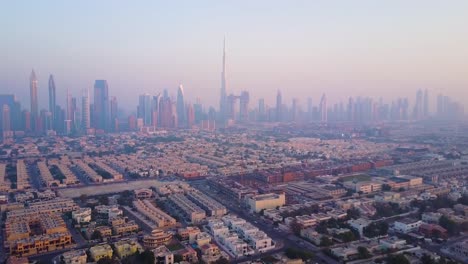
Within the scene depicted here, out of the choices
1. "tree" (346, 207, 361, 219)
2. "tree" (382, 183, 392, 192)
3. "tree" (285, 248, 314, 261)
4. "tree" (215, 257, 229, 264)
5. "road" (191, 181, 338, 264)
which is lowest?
"road" (191, 181, 338, 264)

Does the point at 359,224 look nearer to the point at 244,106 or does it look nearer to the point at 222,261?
the point at 222,261

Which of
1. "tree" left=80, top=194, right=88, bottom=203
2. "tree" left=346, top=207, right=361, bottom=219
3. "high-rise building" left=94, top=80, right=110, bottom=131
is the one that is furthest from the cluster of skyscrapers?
"tree" left=346, top=207, right=361, bottom=219

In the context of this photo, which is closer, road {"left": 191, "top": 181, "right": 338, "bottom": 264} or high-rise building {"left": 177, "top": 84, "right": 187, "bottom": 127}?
road {"left": 191, "top": 181, "right": 338, "bottom": 264}

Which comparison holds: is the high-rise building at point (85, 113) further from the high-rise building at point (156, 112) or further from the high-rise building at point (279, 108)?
the high-rise building at point (279, 108)

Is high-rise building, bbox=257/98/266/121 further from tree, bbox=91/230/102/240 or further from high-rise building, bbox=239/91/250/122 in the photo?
tree, bbox=91/230/102/240

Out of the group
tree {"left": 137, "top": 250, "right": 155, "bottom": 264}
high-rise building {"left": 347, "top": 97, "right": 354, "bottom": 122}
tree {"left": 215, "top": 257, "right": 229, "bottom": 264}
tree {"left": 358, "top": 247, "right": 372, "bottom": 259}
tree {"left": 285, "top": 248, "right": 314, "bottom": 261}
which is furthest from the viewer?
high-rise building {"left": 347, "top": 97, "right": 354, "bottom": 122}

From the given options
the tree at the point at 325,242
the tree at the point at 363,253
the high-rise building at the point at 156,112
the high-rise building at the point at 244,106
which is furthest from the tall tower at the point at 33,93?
the tree at the point at 363,253

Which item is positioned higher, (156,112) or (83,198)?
(156,112)

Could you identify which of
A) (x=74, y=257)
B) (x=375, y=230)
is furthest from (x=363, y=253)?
(x=74, y=257)
